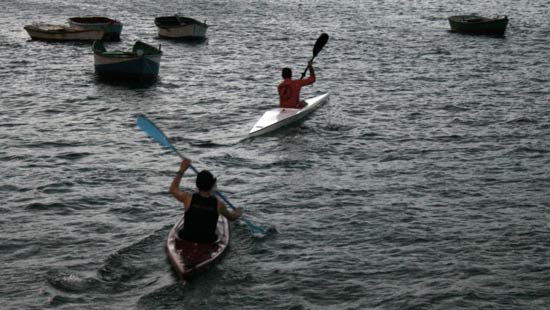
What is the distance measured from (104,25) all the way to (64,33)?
203cm

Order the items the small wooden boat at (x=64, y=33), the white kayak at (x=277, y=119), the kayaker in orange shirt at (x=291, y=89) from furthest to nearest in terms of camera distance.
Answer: the small wooden boat at (x=64, y=33) → the kayaker in orange shirt at (x=291, y=89) → the white kayak at (x=277, y=119)

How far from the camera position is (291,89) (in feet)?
76.3

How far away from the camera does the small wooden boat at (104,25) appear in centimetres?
3997

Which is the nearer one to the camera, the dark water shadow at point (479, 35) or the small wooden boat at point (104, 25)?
the small wooden boat at point (104, 25)

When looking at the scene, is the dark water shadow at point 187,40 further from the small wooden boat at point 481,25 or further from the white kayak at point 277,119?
the white kayak at point 277,119

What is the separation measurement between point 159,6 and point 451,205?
45.6m

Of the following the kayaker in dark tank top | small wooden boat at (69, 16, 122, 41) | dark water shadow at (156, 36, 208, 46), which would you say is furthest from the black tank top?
dark water shadow at (156, 36, 208, 46)

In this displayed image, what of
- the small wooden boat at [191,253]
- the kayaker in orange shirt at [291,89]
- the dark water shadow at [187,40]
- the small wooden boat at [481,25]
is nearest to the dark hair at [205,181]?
the small wooden boat at [191,253]

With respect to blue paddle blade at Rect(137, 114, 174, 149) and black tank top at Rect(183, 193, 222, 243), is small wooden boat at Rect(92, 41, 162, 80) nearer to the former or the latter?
blue paddle blade at Rect(137, 114, 174, 149)

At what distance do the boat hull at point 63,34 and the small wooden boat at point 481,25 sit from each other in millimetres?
20027

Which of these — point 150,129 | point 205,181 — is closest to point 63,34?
point 150,129

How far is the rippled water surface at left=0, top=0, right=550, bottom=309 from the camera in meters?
12.9

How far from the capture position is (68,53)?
1463 inches

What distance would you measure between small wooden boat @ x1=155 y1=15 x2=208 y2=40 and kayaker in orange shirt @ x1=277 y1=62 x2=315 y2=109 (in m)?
19.5
